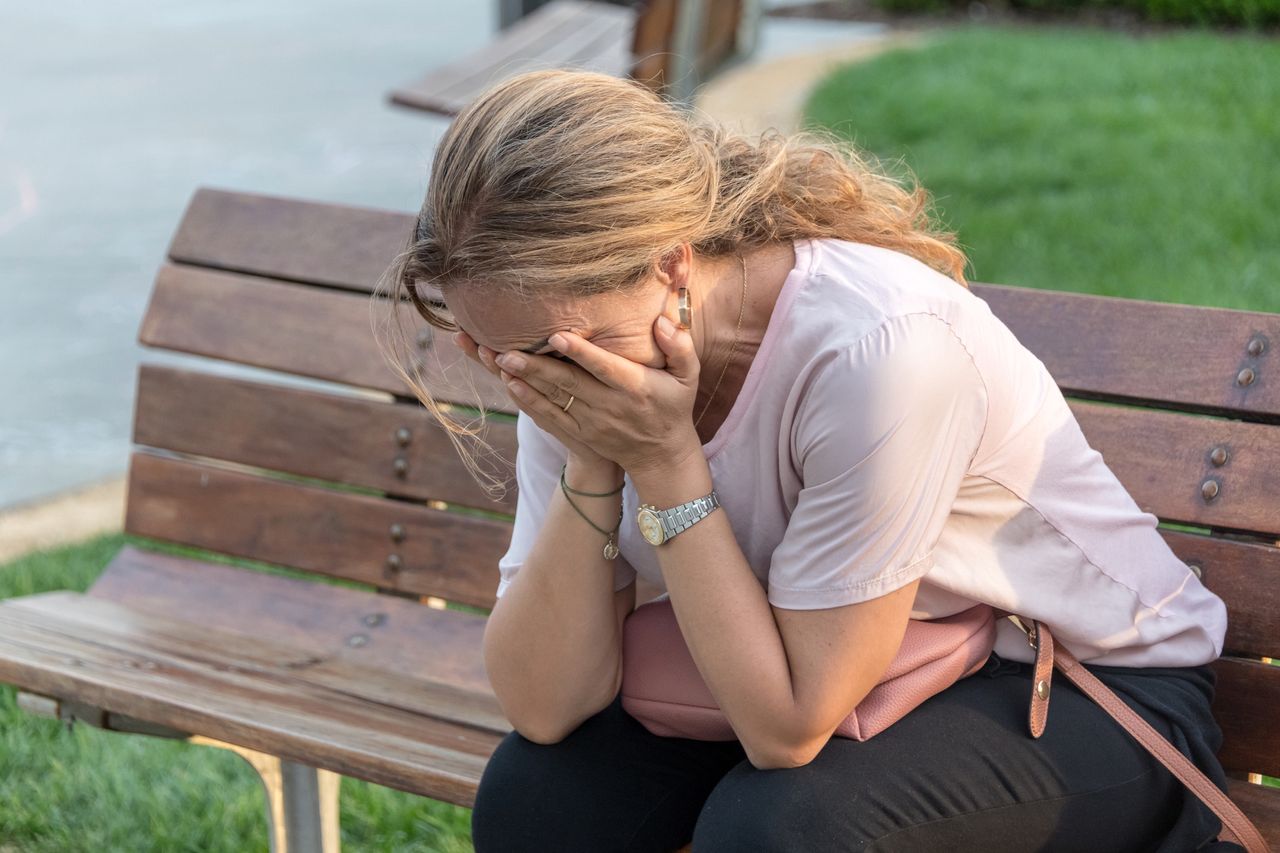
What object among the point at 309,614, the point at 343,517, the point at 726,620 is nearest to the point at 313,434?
the point at 343,517

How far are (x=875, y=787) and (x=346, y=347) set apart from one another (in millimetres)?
1548

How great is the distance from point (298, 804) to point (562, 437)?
0.93 metres

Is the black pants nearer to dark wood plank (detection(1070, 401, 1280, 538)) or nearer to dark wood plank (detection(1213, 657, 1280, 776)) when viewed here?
dark wood plank (detection(1213, 657, 1280, 776))

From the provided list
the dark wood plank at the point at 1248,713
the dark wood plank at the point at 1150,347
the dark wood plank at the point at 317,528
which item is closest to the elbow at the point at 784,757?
the dark wood plank at the point at 1248,713

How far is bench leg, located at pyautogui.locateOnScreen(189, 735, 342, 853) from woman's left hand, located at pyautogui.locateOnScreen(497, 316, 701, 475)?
909 mm

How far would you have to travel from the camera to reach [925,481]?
180 cm

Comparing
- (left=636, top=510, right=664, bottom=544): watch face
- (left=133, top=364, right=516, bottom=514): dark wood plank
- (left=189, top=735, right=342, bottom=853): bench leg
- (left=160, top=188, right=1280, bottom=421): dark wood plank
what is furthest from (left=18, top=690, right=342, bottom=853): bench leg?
(left=160, top=188, right=1280, bottom=421): dark wood plank

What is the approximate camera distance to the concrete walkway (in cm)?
562

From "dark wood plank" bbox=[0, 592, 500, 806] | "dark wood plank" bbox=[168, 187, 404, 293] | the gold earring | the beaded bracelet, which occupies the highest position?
the gold earring

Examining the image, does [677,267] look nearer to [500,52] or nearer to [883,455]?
[883,455]

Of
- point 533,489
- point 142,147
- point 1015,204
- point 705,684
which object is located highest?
point 533,489

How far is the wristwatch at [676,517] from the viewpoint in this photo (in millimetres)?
1887

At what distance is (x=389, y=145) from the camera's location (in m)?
8.79

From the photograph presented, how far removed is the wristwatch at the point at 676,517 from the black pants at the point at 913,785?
30 centimetres
